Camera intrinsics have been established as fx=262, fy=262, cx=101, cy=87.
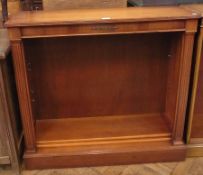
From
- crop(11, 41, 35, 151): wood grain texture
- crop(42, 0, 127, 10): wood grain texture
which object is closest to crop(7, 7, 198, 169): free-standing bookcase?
crop(11, 41, 35, 151): wood grain texture

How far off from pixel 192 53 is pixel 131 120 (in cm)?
59

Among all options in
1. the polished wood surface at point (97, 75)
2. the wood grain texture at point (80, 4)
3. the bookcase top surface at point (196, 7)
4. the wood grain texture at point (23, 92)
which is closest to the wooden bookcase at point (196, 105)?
the bookcase top surface at point (196, 7)

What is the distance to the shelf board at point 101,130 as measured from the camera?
4.88 ft

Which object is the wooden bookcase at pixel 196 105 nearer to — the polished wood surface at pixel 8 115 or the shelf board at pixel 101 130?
the shelf board at pixel 101 130

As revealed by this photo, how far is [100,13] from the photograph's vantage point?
132cm

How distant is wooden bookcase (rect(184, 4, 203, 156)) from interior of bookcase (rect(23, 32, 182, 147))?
0.11 meters

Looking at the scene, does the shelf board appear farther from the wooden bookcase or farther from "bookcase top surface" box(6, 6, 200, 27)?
"bookcase top surface" box(6, 6, 200, 27)

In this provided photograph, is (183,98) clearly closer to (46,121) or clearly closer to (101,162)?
(101,162)

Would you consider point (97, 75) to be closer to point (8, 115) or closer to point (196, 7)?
point (8, 115)

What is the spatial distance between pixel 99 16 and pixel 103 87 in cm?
50

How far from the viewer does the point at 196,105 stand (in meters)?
1.43

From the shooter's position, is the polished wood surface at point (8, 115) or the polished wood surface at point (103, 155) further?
the polished wood surface at point (103, 155)

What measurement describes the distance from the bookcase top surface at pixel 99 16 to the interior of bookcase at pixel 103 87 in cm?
16

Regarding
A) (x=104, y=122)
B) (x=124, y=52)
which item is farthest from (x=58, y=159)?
(x=124, y=52)
